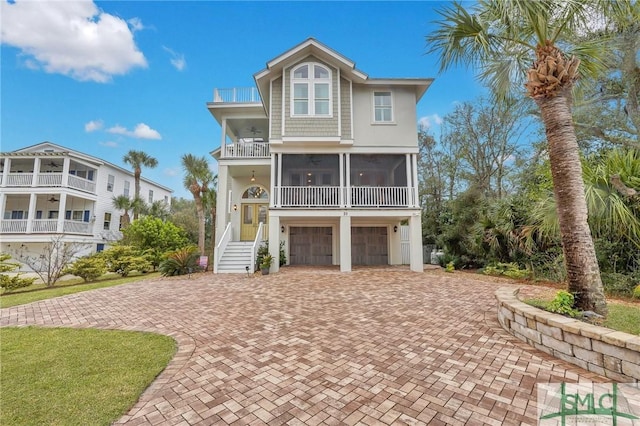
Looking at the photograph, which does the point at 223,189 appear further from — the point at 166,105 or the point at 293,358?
the point at 166,105

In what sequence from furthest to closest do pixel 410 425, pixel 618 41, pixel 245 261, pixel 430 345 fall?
pixel 245 261 < pixel 618 41 < pixel 430 345 < pixel 410 425

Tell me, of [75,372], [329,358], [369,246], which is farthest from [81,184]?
[329,358]

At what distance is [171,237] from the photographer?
17.9m

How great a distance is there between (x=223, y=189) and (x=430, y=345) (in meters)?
12.3

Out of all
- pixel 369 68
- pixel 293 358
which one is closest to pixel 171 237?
pixel 369 68

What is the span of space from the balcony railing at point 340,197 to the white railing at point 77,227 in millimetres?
17851

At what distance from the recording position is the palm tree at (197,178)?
16.3 m

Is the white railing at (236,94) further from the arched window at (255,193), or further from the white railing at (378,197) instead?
the white railing at (378,197)

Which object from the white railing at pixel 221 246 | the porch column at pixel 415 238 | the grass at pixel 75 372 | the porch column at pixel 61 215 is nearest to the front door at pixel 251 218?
the white railing at pixel 221 246

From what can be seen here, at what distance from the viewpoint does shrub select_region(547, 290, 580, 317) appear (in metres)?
3.92

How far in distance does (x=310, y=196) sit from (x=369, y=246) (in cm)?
468

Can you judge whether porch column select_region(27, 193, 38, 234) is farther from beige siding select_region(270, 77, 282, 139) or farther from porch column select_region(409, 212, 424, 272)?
porch column select_region(409, 212, 424, 272)

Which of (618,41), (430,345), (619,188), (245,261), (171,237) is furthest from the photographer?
(171,237)

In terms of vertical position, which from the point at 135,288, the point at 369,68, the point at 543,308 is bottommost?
the point at 135,288
